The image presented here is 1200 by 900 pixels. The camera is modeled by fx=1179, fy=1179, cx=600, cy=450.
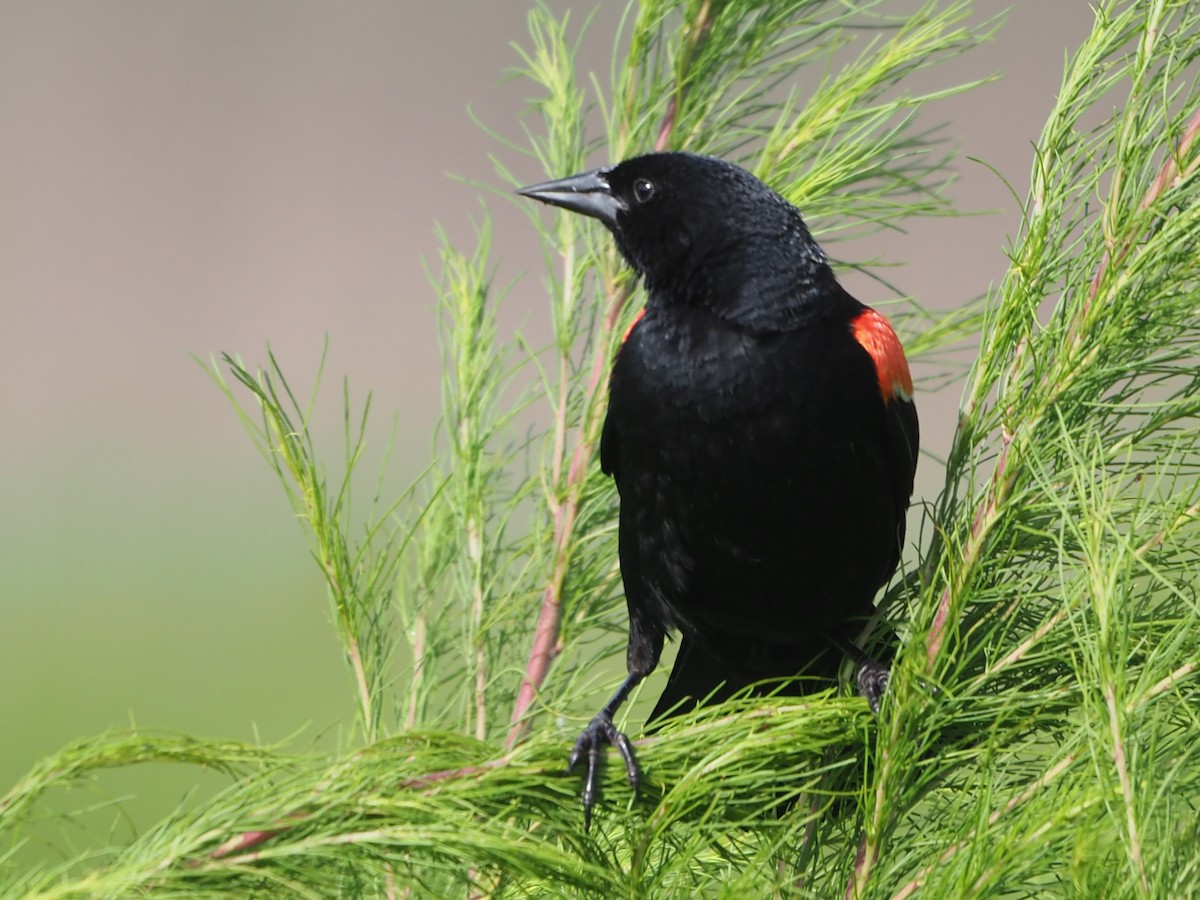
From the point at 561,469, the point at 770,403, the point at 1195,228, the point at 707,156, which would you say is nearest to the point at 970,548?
the point at 1195,228

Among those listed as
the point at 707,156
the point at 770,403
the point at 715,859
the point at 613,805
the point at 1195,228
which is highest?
the point at 707,156

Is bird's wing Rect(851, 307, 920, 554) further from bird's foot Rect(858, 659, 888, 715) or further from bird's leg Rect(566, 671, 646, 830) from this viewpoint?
bird's leg Rect(566, 671, 646, 830)

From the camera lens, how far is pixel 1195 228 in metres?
0.76

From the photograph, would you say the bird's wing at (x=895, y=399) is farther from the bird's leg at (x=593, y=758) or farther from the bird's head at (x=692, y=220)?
the bird's leg at (x=593, y=758)

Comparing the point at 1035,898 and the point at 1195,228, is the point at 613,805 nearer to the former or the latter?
the point at 1035,898

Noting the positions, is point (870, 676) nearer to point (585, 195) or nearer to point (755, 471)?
point (755, 471)

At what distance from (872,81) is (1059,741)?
70cm

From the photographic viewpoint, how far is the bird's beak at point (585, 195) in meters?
1.34

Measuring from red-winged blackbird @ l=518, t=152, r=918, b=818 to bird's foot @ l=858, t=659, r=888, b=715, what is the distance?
5cm

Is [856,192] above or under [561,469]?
above

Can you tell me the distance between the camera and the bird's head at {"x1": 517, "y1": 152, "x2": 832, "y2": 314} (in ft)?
4.10

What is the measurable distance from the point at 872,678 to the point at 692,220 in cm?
56

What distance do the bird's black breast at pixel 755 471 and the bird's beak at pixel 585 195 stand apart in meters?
0.16

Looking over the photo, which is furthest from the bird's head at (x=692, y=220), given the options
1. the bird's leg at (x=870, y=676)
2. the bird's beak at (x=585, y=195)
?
the bird's leg at (x=870, y=676)
